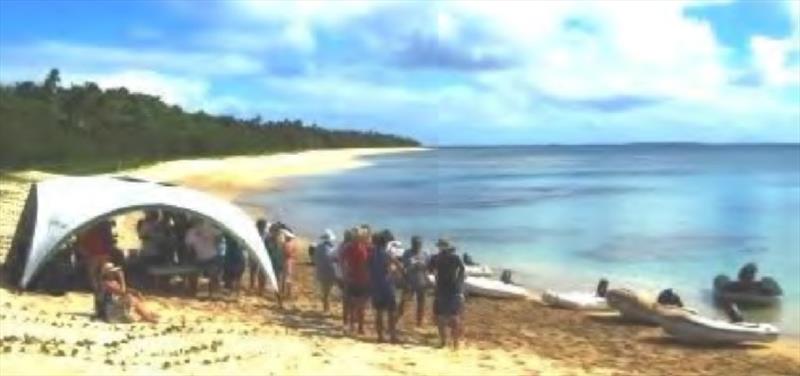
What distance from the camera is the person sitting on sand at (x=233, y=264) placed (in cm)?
2077

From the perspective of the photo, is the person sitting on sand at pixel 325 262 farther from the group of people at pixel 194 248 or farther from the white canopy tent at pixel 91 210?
the group of people at pixel 194 248

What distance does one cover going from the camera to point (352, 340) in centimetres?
1727

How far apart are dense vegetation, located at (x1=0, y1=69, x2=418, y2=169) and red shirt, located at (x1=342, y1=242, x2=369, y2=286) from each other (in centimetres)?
5171

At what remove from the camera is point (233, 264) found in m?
21.1

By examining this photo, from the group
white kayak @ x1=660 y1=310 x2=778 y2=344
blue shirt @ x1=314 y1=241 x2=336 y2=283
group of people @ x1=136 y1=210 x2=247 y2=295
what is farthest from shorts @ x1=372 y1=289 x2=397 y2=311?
white kayak @ x1=660 y1=310 x2=778 y2=344

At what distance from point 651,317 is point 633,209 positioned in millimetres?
42039

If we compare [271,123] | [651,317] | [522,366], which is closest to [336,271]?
[522,366]

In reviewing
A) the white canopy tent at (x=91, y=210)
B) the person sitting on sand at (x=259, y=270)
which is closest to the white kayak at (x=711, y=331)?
the white canopy tent at (x=91, y=210)

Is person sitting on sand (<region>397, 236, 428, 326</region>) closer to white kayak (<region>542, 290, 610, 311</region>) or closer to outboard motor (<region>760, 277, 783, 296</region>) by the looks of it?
white kayak (<region>542, 290, 610, 311</region>)

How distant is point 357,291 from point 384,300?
661 mm

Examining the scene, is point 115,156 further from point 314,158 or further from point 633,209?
point 314,158

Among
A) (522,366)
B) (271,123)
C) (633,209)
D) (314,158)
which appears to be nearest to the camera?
(522,366)

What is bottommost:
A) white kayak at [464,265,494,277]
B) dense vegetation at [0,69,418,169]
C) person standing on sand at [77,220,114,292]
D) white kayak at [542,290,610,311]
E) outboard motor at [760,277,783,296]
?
white kayak at [542,290,610,311]

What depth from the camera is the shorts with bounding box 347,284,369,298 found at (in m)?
17.5
